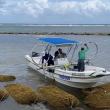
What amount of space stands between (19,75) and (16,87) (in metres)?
4.05

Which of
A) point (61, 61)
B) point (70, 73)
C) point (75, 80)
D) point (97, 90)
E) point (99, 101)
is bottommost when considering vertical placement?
point (99, 101)

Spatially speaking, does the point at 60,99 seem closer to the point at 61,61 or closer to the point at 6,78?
the point at 61,61

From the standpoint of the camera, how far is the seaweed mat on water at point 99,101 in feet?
32.8

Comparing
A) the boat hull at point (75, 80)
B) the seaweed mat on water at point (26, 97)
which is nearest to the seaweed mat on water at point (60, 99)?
the seaweed mat on water at point (26, 97)

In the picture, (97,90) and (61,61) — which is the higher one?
(61,61)

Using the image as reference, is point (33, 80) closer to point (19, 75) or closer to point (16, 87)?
point (19, 75)

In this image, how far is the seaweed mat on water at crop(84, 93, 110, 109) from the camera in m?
9.99

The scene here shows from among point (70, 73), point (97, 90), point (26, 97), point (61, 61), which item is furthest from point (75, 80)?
point (26, 97)

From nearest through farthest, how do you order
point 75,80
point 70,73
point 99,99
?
1. point 99,99
2. point 75,80
3. point 70,73

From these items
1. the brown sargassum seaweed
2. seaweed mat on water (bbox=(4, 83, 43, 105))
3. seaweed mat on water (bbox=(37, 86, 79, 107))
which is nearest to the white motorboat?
the brown sargassum seaweed

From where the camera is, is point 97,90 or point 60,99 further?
point 97,90

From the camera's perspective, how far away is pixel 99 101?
10.2 meters

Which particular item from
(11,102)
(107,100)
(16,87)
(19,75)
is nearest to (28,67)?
(19,75)

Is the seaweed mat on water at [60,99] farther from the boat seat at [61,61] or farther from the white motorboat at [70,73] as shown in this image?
the boat seat at [61,61]
